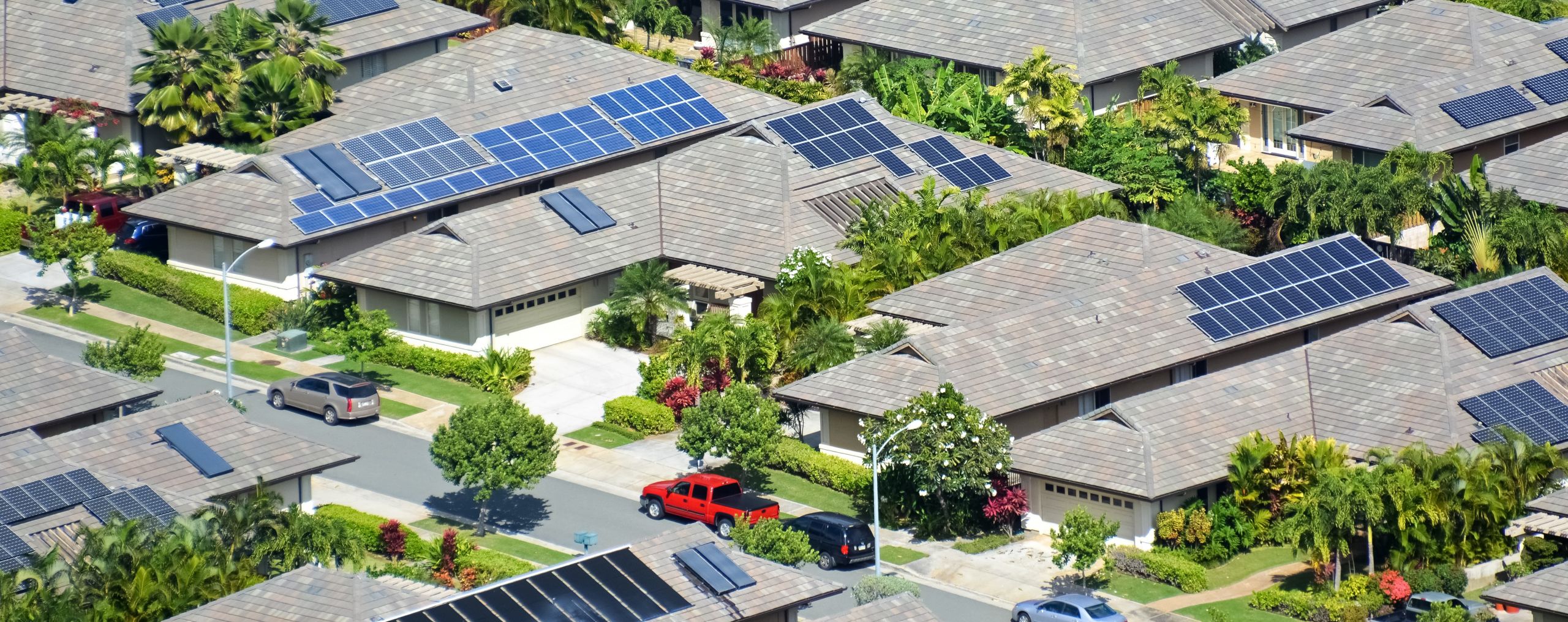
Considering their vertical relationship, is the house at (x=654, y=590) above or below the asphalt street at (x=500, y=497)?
above

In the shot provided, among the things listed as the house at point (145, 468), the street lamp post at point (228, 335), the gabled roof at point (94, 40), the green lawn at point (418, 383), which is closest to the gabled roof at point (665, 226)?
the green lawn at point (418, 383)

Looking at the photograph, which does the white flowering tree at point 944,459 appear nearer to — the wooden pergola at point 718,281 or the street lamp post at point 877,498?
the street lamp post at point 877,498

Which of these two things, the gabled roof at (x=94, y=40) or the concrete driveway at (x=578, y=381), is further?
the gabled roof at (x=94, y=40)

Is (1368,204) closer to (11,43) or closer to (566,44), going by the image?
(566,44)

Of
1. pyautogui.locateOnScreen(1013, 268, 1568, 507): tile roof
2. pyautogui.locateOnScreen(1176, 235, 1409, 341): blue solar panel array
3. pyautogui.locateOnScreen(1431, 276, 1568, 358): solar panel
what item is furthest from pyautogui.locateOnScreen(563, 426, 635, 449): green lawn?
pyautogui.locateOnScreen(1431, 276, 1568, 358): solar panel

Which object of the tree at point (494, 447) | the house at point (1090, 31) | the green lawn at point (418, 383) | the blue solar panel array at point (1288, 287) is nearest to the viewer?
the tree at point (494, 447)

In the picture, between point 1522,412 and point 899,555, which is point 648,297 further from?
point 1522,412
